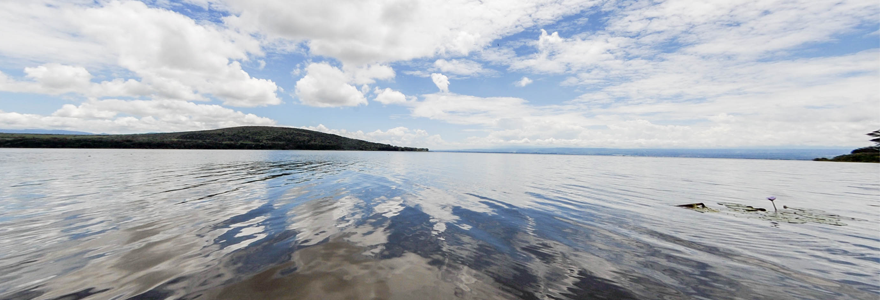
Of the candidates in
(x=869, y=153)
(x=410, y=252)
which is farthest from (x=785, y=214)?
(x=869, y=153)

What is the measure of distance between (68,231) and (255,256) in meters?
9.18

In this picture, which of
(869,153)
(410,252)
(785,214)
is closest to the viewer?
(410,252)

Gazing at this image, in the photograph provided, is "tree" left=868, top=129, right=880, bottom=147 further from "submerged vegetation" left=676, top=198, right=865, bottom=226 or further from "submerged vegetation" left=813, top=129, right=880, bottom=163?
"submerged vegetation" left=676, top=198, right=865, bottom=226

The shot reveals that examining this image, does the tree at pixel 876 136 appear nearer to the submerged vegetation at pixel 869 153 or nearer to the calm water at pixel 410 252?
the submerged vegetation at pixel 869 153

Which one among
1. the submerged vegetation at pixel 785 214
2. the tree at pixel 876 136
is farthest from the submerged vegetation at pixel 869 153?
the submerged vegetation at pixel 785 214

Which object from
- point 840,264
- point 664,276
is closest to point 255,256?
point 664,276

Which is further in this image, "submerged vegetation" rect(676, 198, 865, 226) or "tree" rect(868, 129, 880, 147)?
"tree" rect(868, 129, 880, 147)

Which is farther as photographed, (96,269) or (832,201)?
(832,201)

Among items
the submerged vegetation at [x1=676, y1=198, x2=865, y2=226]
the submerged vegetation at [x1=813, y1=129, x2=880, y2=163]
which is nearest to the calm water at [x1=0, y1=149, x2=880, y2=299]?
the submerged vegetation at [x1=676, y1=198, x2=865, y2=226]

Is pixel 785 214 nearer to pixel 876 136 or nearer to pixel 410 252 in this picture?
pixel 410 252

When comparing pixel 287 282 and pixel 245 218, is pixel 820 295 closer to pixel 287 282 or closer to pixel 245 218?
pixel 287 282

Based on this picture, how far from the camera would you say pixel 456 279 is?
25.9 feet

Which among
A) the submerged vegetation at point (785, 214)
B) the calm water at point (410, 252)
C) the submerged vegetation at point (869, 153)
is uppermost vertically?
the submerged vegetation at point (869, 153)

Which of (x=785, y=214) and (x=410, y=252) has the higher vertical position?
(x=785, y=214)
